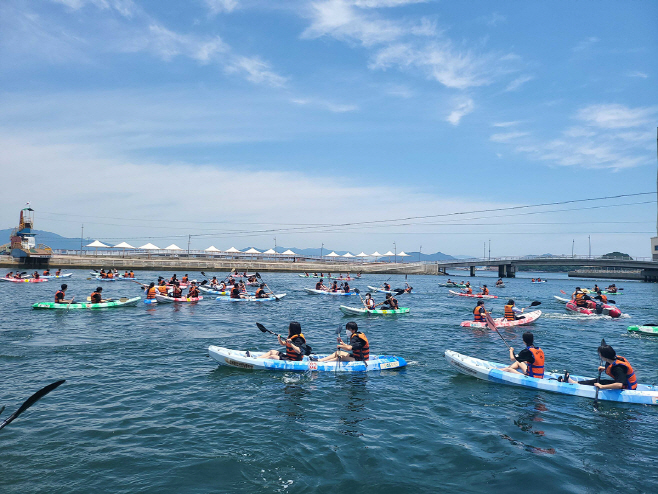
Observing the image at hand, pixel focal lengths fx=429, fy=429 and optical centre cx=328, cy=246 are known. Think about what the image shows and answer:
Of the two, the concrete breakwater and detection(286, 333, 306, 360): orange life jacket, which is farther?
the concrete breakwater

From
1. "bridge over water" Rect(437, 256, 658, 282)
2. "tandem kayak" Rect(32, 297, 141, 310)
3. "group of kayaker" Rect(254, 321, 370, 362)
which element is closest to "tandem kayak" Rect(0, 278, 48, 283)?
"tandem kayak" Rect(32, 297, 141, 310)

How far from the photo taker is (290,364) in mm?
14461

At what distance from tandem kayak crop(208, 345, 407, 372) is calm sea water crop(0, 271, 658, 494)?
0.89ft

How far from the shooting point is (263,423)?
1041 cm

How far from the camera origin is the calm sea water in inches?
311

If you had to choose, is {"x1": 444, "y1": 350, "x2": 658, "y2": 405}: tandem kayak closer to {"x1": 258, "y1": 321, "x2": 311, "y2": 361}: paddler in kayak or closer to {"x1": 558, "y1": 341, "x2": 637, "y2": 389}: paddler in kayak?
{"x1": 558, "y1": 341, "x2": 637, "y2": 389}: paddler in kayak

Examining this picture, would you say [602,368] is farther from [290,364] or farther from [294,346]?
[290,364]

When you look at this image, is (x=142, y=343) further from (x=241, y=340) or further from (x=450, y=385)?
(x=450, y=385)

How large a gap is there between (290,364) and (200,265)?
265 ft

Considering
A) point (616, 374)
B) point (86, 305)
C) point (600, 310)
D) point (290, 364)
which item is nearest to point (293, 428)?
point (290, 364)

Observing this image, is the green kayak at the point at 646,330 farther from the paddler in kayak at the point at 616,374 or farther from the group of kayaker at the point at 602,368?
the paddler in kayak at the point at 616,374

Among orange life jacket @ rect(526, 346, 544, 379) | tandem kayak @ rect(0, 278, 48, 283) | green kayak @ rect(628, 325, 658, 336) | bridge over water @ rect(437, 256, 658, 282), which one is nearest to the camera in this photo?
orange life jacket @ rect(526, 346, 544, 379)

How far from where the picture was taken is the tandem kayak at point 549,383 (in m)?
11.9

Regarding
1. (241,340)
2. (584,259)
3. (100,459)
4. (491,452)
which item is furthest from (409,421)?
(584,259)
